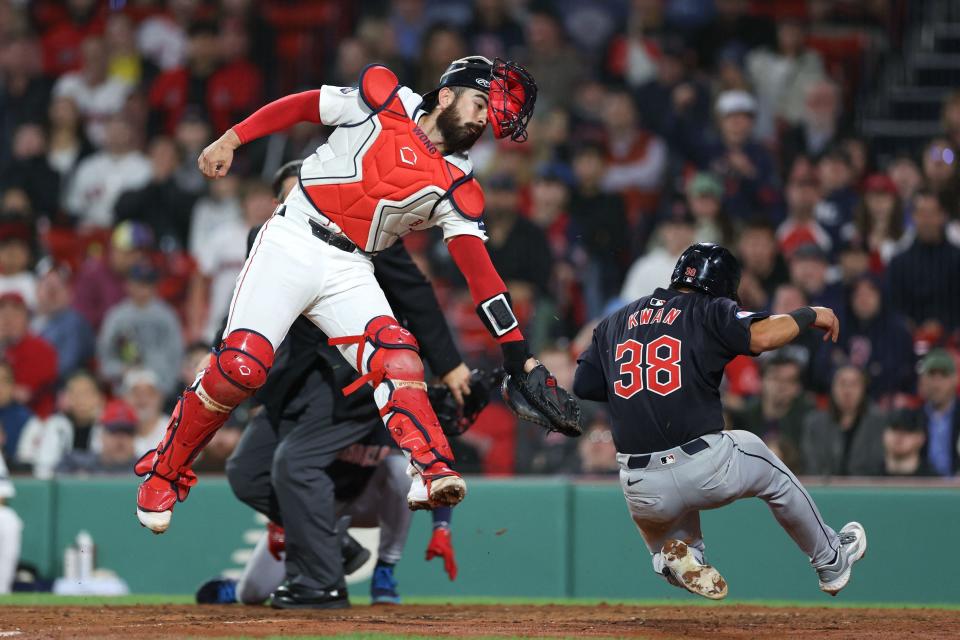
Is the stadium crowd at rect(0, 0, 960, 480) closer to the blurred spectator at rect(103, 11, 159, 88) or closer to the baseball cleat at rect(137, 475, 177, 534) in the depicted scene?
the blurred spectator at rect(103, 11, 159, 88)

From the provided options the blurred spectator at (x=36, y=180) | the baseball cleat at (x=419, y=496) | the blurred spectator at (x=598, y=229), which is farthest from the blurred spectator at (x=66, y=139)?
the baseball cleat at (x=419, y=496)

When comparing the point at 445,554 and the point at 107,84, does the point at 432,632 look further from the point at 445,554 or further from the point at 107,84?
the point at 107,84

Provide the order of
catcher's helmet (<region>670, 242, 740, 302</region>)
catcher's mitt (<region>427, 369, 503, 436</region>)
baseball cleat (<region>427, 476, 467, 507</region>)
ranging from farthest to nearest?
catcher's mitt (<region>427, 369, 503, 436</region>) < catcher's helmet (<region>670, 242, 740, 302</region>) < baseball cleat (<region>427, 476, 467, 507</region>)

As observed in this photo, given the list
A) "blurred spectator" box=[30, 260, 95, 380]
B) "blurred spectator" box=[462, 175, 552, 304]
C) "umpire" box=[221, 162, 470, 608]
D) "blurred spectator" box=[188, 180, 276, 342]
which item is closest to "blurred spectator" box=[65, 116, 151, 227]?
"blurred spectator" box=[188, 180, 276, 342]

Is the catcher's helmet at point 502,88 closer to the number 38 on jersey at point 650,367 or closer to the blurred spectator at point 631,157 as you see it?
the number 38 on jersey at point 650,367

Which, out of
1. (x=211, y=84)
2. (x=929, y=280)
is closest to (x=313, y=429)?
(x=929, y=280)

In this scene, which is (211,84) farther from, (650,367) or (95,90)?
(650,367)
